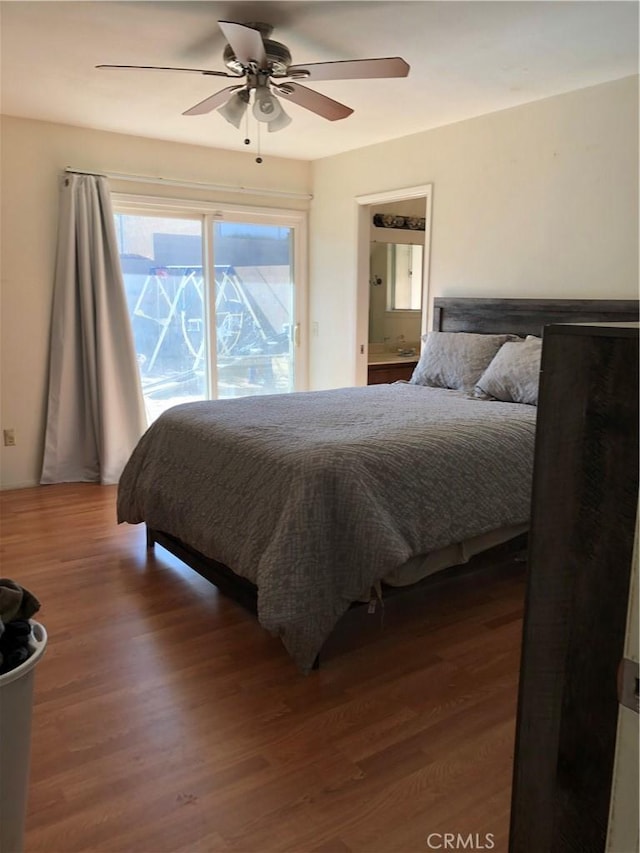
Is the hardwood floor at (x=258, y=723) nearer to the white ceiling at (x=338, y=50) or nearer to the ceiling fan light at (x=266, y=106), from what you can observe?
the ceiling fan light at (x=266, y=106)

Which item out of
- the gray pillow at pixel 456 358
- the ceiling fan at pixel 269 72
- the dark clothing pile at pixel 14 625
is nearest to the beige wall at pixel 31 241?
the ceiling fan at pixel 269 72

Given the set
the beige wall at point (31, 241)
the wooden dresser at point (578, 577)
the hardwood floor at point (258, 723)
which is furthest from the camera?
the beige wall at point (31, 241)

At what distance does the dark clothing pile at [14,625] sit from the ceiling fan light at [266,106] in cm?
230

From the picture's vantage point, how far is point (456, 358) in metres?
4.06

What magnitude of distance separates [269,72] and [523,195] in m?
1.83

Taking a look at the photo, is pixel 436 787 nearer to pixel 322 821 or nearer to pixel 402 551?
pixel 322 821

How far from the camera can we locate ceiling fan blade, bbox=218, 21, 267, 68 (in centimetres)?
231

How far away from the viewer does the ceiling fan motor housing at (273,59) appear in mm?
2684

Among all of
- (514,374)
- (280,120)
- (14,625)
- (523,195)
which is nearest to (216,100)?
(280,120)

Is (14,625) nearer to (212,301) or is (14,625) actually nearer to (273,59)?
(273,59)

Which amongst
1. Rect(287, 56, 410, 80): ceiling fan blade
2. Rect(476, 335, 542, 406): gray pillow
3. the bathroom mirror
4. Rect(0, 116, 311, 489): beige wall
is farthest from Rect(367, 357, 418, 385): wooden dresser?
Rect(287, 56, 410, 80): ceiling fan blade

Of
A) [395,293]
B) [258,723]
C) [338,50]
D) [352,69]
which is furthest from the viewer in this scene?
[395,293]

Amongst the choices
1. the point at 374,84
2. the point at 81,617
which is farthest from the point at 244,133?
the point at 81,617

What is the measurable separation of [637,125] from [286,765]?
336 centimetres
